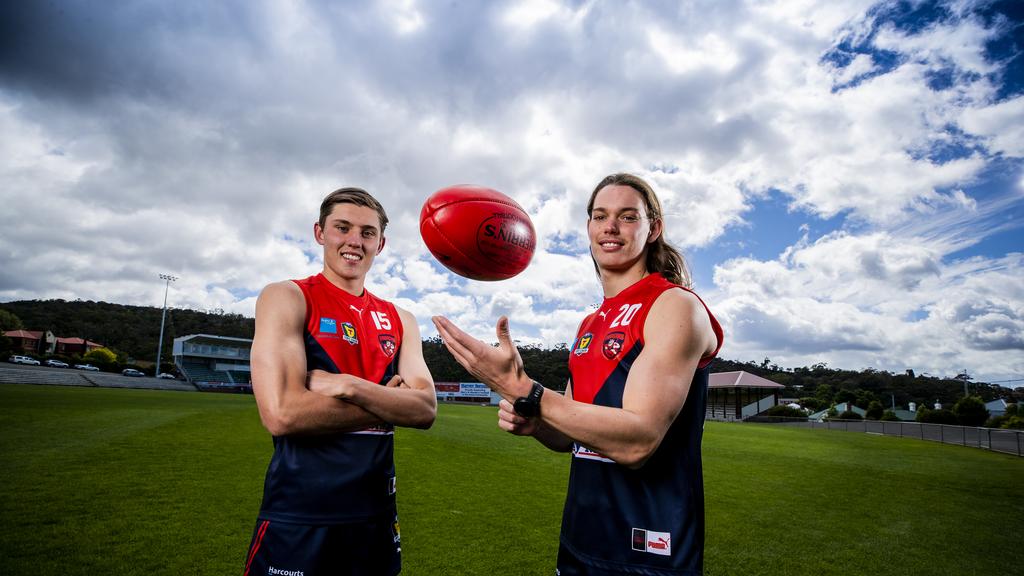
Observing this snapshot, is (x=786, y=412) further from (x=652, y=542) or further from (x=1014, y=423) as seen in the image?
(x=652, y=542)

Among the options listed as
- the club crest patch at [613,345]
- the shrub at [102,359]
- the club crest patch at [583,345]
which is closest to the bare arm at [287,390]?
the club crest patch at [583,345]

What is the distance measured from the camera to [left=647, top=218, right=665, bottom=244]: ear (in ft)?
9.14

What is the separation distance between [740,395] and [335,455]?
59.2 metres

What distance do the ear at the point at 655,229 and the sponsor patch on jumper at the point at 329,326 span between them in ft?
6.10

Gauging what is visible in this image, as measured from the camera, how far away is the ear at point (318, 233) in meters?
3.22

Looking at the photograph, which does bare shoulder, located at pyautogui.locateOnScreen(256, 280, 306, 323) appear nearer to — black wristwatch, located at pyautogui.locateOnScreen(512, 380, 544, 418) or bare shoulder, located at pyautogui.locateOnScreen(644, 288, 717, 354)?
black wristwatch, located at pyautogui.locateOnScreen(512, 380, 544, 418)

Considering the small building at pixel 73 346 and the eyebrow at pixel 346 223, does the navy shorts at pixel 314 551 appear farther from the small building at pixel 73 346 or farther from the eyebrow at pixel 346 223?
the small building at pixel 73 346

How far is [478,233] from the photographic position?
2.91 metres

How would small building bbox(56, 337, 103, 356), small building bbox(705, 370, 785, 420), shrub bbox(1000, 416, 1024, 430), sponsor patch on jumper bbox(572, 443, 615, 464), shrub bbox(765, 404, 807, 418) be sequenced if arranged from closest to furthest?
sponsor patch on jumper bbox(572, 443, 615, 464)
shrub bbox(1000, 416, 1024, 430)
shrub bbox(765, 404, 807, 418)
small building bbox(705, 370, 785, 420)
small building bbox(56, 337, 103, 356)

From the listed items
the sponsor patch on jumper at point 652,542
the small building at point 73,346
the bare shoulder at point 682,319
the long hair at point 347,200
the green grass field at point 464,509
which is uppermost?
the long hair at point 347,200

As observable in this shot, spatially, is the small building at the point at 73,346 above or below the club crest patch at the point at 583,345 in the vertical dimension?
below

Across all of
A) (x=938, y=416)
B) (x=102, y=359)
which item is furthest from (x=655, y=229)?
(x=102, y=359)

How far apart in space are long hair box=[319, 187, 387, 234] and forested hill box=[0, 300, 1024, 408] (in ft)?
234

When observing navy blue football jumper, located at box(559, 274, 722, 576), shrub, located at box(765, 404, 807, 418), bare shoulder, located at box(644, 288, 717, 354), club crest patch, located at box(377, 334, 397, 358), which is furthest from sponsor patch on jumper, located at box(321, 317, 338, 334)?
shrub, located at box(765, 404, 807, 418)
